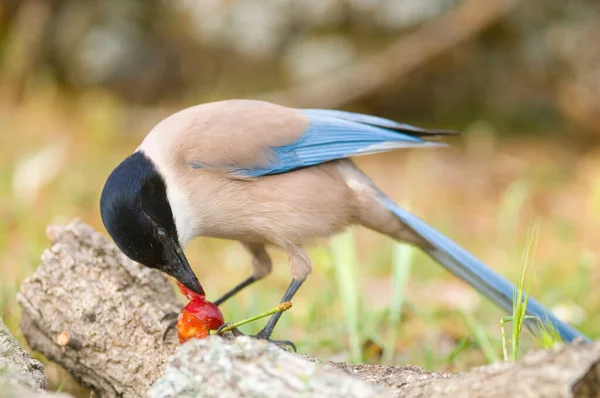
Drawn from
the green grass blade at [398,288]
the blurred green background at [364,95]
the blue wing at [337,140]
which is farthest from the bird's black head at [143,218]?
the blurred green background at [364,95]

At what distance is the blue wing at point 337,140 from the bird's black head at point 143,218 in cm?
45

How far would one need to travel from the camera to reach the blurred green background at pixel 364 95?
5695 millimetres

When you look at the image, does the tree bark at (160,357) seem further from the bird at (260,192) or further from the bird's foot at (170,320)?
the bird at (260,192)

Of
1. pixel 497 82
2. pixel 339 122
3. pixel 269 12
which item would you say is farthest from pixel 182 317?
pixel 497 82

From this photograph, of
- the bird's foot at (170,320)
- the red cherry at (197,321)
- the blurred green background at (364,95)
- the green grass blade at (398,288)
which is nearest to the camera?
the red cherry at (197,321)

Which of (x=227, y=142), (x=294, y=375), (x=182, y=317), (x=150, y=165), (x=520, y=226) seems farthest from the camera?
(x=520, y=226)

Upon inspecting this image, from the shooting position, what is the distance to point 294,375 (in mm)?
2029

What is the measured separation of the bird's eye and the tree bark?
7.6 inches

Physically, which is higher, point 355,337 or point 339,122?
point 339,122

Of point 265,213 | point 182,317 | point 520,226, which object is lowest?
point 520,226

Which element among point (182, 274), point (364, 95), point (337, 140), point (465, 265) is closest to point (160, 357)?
point (182, 274)

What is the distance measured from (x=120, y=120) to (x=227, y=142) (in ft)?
15.6

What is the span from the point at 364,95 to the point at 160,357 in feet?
17.1

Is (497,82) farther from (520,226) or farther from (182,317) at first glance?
(182,317)
